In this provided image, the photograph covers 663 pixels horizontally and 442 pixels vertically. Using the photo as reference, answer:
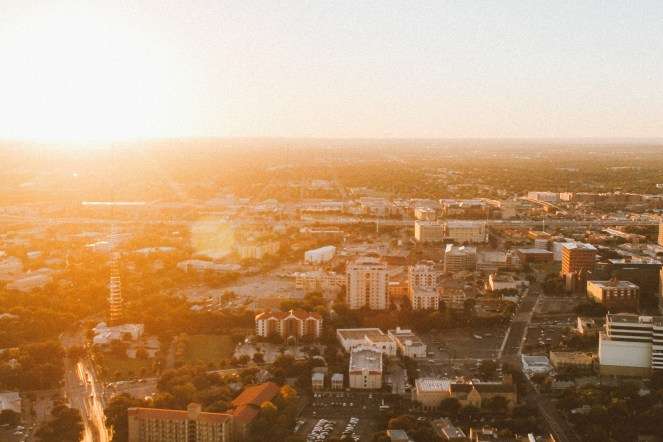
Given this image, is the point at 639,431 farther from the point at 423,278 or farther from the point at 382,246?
the point at 382,246

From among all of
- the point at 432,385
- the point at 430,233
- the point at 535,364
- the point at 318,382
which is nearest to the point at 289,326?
the point at 318,382

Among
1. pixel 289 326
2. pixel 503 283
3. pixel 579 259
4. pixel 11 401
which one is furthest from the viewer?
pixel 579 259

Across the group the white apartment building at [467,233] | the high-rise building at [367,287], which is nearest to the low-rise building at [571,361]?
the high-rise building at [367,287]

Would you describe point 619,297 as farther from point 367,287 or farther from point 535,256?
point 535,256

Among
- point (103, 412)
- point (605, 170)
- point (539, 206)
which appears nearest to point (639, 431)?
point (103, 412)

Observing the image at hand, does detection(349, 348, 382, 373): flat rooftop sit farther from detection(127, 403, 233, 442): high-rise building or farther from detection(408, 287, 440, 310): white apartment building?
detection(408, 287, 440, 310): white apartment building

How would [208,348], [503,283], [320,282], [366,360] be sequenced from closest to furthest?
[366,360] < [208,348] < [503,283] < [320,282]

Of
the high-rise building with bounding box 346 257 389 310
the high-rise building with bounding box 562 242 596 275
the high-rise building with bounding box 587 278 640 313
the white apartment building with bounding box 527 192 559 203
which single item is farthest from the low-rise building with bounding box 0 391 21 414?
the white apartment building with bounding box 527 192 559 203
